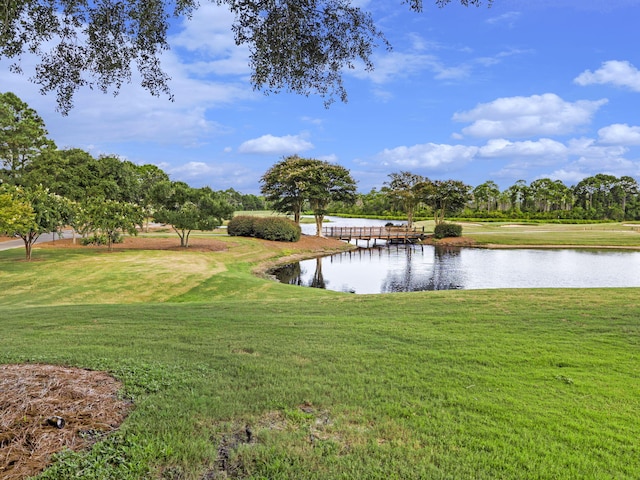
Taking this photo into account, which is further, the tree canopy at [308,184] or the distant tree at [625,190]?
the distant tree at [625,190]

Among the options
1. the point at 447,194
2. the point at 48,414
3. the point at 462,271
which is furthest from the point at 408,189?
the point at 48,414

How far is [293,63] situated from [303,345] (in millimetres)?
4176

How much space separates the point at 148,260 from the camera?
2327cm

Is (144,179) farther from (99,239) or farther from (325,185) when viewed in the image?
(99,239)

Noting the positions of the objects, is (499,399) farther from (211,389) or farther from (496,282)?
(496,282)

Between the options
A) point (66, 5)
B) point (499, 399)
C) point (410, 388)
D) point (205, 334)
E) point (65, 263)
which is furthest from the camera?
point (65, 263)

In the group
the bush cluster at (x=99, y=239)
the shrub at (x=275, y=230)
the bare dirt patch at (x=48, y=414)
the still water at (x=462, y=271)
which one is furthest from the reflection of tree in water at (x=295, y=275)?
the bare dirt patch at (x=48, y=414)

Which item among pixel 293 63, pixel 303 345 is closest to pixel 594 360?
pixel 303 345

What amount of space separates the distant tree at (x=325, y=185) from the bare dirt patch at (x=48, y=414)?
135 feet

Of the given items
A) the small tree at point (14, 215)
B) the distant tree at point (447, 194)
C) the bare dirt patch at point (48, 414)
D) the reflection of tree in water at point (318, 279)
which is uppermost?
the distant tree at point (447, 194)

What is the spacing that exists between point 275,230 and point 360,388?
33.9 metres

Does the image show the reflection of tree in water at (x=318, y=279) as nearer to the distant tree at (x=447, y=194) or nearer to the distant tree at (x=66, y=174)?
the distant tree at (x=66, y=174)

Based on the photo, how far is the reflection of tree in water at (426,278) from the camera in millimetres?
21641

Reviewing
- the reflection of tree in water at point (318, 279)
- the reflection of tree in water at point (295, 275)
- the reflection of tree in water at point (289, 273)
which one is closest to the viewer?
the reflection of tree in water at point (318, 279)
